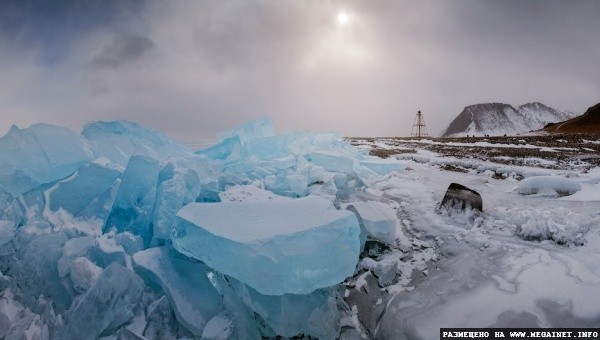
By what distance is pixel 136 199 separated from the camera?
9.76 ft

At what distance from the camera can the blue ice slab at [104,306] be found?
195 cm

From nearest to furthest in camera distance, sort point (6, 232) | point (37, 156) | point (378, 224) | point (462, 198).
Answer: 1. point (6, 232)
2. point (37, 156)
3. point (378, 224)
4. point (462, 198)

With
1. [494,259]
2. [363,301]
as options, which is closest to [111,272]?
[363,301]

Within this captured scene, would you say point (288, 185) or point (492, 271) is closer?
point (492, 271)

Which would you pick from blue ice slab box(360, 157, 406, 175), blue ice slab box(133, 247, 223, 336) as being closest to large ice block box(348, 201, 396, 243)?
blue ice slab box(133, 247, 223, 336)

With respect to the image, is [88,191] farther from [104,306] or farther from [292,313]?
[292,313]

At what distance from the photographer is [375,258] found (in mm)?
2980

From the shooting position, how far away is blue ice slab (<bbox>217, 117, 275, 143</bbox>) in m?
5.95

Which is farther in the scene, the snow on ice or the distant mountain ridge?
the distant mountain ridge

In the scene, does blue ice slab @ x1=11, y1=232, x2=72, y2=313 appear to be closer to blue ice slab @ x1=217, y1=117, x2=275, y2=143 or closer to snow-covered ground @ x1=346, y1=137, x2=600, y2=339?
snow-covered ground @ x1=346, y1=137, x2=600, y2=339

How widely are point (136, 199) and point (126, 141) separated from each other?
119 cm

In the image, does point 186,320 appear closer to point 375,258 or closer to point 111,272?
point 111,272

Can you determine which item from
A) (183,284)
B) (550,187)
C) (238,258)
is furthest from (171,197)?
(550,187)

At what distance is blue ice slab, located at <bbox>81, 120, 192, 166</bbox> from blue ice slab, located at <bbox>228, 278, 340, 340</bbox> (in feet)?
7.72
